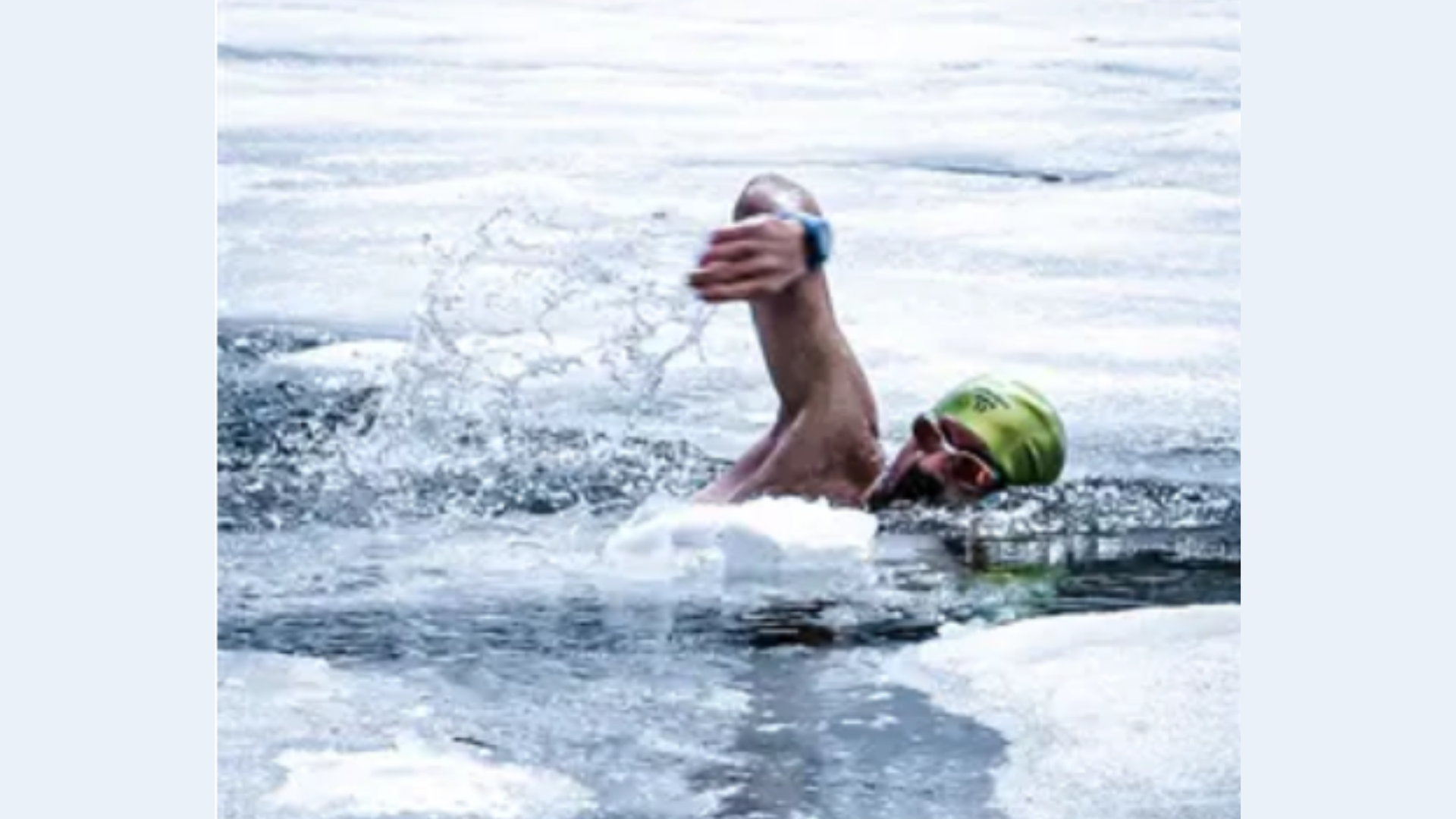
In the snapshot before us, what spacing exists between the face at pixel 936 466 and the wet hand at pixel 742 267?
17 centimetres

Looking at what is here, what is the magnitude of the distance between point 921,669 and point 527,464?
0.38 m

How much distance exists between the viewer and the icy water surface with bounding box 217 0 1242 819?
2615 mm

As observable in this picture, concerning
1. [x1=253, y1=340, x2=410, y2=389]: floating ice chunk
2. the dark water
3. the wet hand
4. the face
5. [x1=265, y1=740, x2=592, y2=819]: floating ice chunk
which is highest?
the wet hand

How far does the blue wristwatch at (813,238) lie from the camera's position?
108 inches

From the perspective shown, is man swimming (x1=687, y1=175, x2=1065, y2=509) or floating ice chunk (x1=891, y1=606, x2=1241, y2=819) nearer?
floating ice chunk (x1=891, y1=606, x2=1241, y2=819)

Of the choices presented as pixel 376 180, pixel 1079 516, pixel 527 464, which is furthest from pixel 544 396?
pixel 1079 516

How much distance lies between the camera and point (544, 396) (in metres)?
2.73

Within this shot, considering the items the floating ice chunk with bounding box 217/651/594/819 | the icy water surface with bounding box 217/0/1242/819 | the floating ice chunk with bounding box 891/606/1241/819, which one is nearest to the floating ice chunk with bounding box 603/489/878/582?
the icy water surface with bounding box 217/0/1242/819

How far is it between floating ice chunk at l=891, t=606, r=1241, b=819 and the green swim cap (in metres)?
0.15

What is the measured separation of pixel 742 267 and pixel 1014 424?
267 millimetres

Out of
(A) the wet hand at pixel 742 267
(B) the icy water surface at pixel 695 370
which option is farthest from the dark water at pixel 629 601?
(A) the wet hand at pixel 742 267

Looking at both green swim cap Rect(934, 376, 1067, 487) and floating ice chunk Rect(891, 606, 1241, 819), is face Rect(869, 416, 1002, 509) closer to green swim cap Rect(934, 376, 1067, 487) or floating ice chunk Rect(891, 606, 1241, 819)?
green swim cap Rect(934, 376, 1067, 487)

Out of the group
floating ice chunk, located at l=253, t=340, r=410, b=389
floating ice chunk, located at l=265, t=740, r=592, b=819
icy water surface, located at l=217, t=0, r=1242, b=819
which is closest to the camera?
floating ice chunk, located at l=265, t=740, r=592, b=819

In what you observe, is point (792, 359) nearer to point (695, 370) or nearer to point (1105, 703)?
point (695, 370)
